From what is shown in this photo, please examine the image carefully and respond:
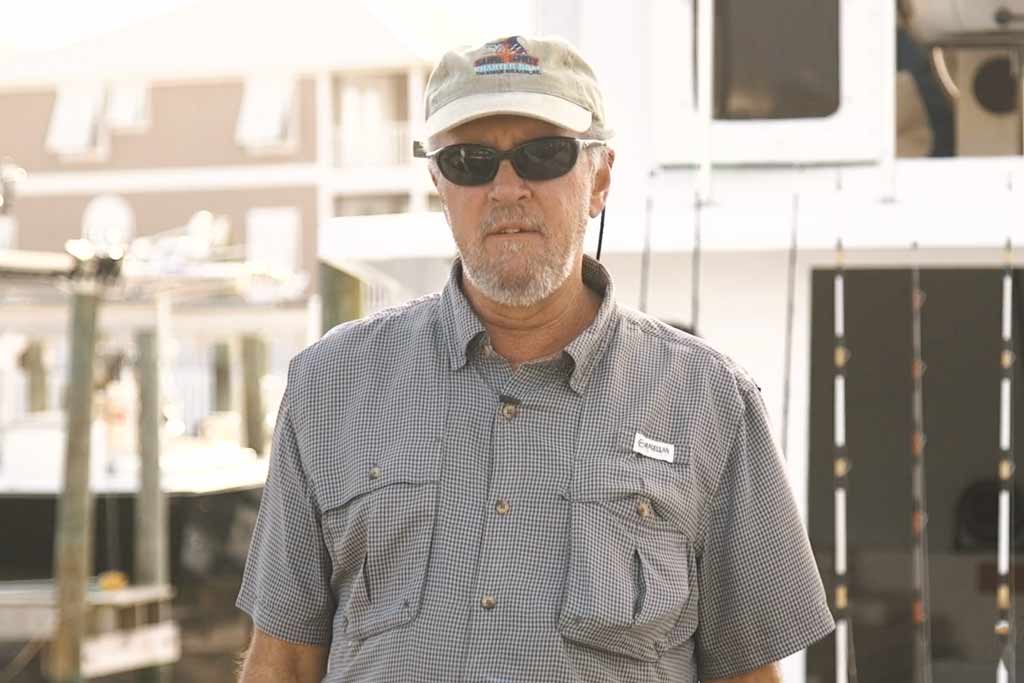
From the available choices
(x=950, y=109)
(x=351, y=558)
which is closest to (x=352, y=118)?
(x=950, y=109)

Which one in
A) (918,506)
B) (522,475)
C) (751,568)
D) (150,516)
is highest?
(522,475)

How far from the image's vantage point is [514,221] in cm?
244

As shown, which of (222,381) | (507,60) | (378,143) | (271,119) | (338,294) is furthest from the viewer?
(271,119)

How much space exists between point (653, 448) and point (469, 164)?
1.65 feet

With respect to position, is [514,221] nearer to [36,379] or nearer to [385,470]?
[385,470]

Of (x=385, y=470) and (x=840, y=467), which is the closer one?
(x=385, y=470)

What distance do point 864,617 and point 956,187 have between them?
145cm

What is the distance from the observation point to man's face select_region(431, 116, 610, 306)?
2430mm

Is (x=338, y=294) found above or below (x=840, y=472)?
above

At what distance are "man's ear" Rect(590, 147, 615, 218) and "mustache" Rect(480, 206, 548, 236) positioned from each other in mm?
163

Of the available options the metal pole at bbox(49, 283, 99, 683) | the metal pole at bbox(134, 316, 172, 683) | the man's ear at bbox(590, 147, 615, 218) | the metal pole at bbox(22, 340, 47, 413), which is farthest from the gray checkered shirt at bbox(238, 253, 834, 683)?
the metal pole at bbox(22, 340, 47, 413)

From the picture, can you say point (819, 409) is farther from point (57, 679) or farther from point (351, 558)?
point (57, 679)

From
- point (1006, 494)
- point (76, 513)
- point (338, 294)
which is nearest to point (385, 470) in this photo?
point (1006, 494)

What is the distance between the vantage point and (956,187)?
5457 millimetres
